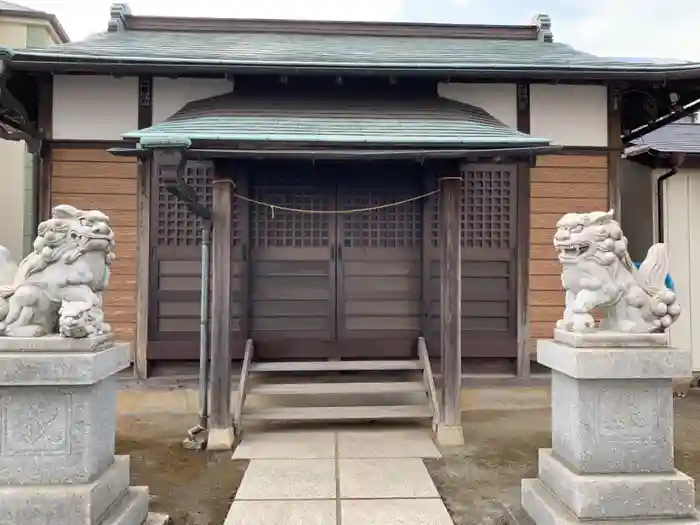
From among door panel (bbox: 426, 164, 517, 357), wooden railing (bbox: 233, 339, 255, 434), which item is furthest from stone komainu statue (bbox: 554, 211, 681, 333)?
wooden railing (bbox: 233, 339, 255, 434)

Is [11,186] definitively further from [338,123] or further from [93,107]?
[338,123]

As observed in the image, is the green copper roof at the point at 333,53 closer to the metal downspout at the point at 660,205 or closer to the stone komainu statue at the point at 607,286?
the metal downspout at the point at 660,205

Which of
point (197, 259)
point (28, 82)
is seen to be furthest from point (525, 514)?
point (28, 82)

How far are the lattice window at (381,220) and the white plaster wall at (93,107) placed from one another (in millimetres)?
2898

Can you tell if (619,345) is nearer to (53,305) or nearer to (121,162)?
(53,305)

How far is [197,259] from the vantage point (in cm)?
656

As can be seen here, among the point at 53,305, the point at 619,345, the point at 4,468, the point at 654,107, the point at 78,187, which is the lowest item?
the point at 4,468

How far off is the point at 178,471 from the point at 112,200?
11.5 feet

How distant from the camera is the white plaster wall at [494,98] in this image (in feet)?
22.5

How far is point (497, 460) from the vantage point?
498 centimetres

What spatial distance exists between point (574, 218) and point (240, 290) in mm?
4180

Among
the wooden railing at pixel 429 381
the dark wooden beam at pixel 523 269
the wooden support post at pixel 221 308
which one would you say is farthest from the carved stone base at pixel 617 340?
the wooden support post at pixel 221 308

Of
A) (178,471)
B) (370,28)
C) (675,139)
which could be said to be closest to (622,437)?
(178,471)

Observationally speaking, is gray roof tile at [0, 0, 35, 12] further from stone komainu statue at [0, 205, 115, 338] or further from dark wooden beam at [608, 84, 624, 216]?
dark wooden beam at [608, 84, 624, 216]
